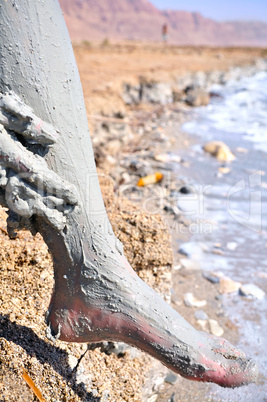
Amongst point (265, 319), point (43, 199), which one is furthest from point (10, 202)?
point (265, 319)

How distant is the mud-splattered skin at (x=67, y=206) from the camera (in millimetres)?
1077

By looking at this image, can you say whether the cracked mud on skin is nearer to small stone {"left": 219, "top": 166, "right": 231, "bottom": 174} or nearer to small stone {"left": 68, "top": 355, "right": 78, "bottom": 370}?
small stone {"left": 68, "top": 355, "right": 78, "bottom": 370}

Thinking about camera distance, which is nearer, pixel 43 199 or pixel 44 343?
pixel 43 199

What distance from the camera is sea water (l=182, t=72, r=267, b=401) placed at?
2174 mm

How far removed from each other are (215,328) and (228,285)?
19.2 inches

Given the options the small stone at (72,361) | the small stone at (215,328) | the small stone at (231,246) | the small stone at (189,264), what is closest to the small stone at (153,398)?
the small stone at (72,361)

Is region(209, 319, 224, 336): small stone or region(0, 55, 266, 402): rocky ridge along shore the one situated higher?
region(0, 55, 266, 402): rocky ridge along shore

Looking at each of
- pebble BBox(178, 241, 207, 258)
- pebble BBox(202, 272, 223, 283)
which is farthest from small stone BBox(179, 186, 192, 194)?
pebble BBox(202, 272, 223, 283)

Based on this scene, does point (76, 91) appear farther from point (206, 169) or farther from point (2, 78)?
point (206, 169)

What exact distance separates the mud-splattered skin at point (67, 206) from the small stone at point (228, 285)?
3.72 feet

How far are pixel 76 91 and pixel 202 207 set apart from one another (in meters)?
2.66

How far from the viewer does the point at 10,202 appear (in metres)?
1.13

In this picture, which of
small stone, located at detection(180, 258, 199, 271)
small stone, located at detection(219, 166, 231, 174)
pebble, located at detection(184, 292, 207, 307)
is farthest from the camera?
small stone, located at detection(219, 166, 231, 174)

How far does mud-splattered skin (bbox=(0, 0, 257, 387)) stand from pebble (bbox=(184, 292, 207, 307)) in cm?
90
